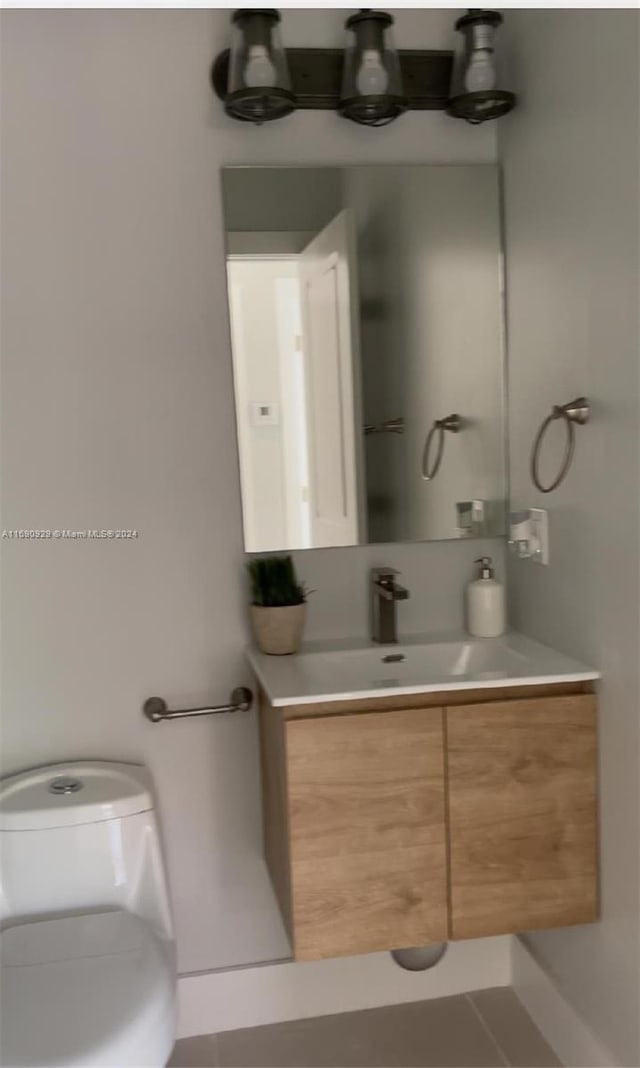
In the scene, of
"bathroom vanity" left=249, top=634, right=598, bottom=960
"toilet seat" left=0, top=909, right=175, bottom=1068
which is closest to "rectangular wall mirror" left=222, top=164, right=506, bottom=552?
"bathroom vanity" left=249, top=634, right=598, bottom=960

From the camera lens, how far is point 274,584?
1877 millimetres

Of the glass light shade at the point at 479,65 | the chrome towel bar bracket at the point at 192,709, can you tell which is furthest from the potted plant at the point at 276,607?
the glass light shade at the point at 479,65

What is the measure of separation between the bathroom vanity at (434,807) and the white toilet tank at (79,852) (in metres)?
0.29

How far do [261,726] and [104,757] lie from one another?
1.12 feet

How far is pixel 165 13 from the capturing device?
1.80 meters

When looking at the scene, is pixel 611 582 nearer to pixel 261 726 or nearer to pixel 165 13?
pixel 261 726

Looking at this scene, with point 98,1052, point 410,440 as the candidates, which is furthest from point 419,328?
point 98,1052

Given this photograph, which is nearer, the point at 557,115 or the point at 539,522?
the point at 557,115

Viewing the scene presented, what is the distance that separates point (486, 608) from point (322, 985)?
0.93m

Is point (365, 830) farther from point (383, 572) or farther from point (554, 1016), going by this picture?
point (554, 1016)

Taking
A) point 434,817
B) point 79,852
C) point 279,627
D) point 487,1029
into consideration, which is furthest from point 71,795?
point 487,1029

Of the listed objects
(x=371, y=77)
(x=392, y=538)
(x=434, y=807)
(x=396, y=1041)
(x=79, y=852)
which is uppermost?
(x=371, y=77)

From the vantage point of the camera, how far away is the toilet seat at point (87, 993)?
134 centimetres

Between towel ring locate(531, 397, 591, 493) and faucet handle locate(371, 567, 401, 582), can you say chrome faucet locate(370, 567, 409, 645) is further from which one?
towel ring locate(531, 397, 591, 493)
